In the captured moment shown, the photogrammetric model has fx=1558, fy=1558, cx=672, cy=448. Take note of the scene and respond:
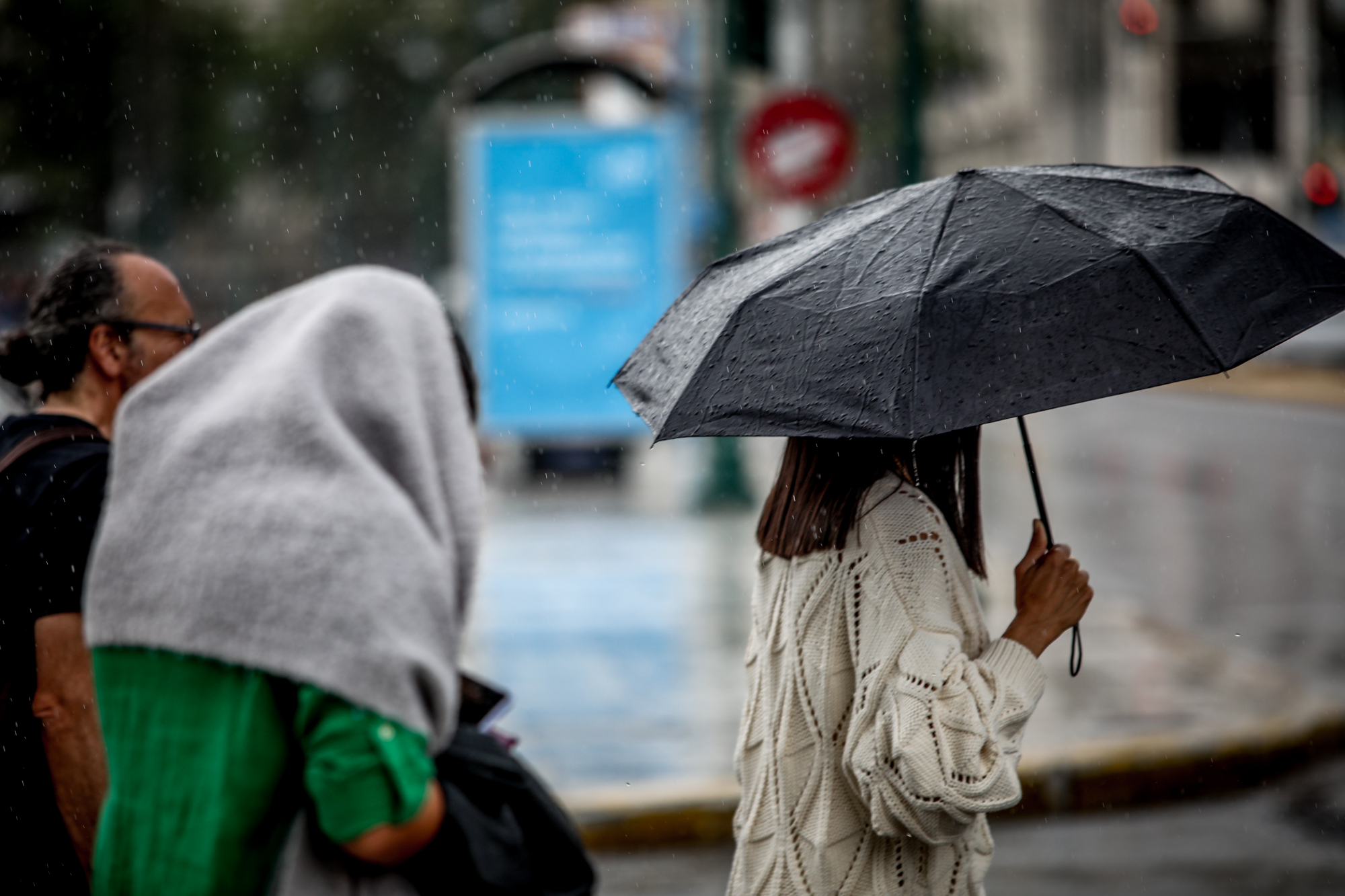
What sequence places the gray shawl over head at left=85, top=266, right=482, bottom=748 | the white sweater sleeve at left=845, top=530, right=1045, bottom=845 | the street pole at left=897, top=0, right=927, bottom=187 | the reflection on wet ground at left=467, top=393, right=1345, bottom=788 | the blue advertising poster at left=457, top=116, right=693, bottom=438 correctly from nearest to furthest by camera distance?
the gray shawl over head at left=85, top=266, right=482, bottom=748 < the white sweater sleeve at left=845, top=530, right=1045, bottom=845 < the reflection on wet ground at left=467, top=393, right=1345, bottom=788 < the street pole at left=897, top=0, right=927, bottom=187 < the blue advertising poster at left=457, top=116, right=693, bottom=438

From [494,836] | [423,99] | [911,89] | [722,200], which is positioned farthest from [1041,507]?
[423,99]

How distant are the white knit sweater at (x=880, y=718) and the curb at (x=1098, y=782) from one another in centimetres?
293

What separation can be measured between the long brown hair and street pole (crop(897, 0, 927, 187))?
21.8ft

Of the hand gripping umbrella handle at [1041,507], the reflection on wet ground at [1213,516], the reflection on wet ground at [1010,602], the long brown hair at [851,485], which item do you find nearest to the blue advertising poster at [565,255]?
the reflection on wet ground at [1010,602]

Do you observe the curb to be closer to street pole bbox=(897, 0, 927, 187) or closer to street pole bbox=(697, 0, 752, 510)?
street pole bbox=(897, 0, 927, 187)

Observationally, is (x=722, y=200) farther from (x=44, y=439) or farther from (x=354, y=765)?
(x=354, y=765)

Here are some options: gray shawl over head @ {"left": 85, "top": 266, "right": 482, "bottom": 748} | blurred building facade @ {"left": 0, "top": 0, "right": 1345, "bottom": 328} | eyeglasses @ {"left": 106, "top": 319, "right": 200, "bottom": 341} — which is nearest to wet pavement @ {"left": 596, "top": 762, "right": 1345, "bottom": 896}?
eyeglasses @ {"left": 106, "top": 319, "right": 200, "bottom": 341}

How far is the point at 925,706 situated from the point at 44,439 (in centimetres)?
145

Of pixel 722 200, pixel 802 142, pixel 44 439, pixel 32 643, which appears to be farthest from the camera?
pixel 722 200

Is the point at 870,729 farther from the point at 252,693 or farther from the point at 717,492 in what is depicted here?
the point at 717,492

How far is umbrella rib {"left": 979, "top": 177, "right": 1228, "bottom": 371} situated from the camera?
2375mm

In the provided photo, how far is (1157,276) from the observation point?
7.98 feet

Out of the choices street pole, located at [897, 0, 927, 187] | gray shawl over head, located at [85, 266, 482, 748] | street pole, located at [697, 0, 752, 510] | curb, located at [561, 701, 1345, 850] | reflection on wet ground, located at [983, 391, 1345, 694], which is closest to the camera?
gray shawl over head, located at [85, 266, 482, 748]

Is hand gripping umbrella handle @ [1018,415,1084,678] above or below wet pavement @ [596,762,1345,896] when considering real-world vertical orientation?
above
